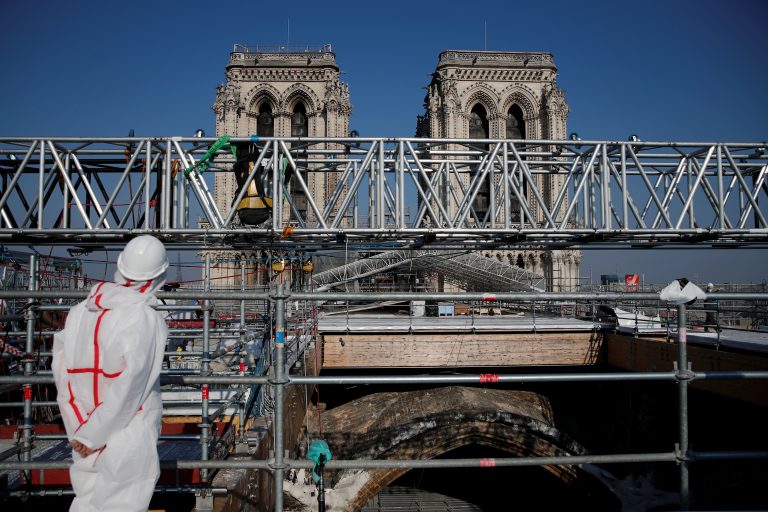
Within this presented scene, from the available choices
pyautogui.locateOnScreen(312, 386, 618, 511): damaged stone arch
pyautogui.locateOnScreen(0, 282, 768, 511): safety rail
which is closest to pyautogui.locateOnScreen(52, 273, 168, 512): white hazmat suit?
pyautogui.locateOnScreen(0, 282, 768, 511): safety rail

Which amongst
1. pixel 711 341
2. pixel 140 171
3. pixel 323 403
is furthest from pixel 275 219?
pixel 711 341

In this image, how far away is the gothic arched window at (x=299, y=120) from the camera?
36312 millimetres

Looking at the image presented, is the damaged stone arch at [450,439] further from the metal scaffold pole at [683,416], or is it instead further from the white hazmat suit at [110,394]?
the white hazmat suit at [110,394]

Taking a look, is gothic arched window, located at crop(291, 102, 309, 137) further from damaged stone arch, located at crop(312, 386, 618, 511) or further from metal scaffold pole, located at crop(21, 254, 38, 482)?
metal scaffold pole, located at crop(21, 254, 38, 482)

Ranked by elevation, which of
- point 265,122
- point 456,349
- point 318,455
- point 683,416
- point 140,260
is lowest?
point 456,349

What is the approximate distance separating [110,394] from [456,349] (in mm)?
13098

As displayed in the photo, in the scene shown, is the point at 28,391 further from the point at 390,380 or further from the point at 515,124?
the point at 515,124

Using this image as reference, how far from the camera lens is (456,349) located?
1476 cm

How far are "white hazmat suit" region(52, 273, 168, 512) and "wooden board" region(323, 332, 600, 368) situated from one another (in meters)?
12.1

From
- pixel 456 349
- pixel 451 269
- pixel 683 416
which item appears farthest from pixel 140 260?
pixel 451 269

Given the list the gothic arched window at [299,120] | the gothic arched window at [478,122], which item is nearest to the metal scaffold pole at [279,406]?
the gothic arched window at [299,120]

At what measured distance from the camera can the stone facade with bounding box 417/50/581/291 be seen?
3550cm

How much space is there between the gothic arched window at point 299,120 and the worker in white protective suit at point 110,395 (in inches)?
1386

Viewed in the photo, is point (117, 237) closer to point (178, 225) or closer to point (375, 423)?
point (178, 225)
